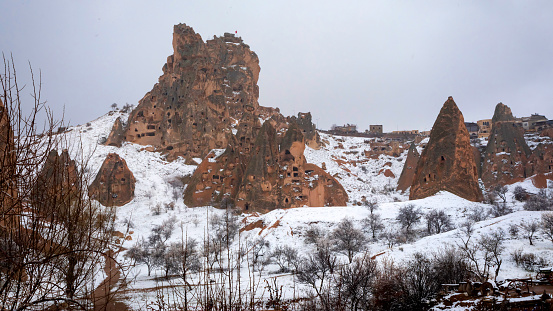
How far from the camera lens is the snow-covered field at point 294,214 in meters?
21.3

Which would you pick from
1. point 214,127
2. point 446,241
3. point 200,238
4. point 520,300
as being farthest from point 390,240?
point 214,127

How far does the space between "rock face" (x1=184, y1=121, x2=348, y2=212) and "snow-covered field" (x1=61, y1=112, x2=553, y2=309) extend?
300cm

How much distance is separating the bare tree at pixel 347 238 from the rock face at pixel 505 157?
34093 mm

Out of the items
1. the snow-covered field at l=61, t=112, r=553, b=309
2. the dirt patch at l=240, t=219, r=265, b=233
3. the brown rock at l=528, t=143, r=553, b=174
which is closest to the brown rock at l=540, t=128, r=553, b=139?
the brown rock at l=528, t=143, r=553, b=174

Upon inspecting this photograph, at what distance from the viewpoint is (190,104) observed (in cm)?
6053

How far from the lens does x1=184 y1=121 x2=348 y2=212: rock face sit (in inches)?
1722

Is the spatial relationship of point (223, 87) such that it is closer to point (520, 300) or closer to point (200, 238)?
point (200, 238)

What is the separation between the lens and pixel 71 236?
4.08 m

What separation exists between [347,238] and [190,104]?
4214 centimetres

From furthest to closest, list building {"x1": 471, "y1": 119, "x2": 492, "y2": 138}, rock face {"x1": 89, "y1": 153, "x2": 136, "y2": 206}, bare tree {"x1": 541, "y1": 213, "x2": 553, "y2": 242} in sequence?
building {"x1": 471, "y1": 119, "x2": 492, "y2": 138}
rock face {"x1": 89, "y1": 153, "x2": 136, "y2": 206}
bare tree {"x1": 541, "y1": 213, "x2": 553, "y2": 242}

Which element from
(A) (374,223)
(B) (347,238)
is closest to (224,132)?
(A) (374,223)

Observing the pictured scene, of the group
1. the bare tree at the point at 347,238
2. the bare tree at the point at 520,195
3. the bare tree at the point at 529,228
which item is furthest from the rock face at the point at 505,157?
the bare tree at the point at 347,238

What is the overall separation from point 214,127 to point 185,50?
18.5 metres

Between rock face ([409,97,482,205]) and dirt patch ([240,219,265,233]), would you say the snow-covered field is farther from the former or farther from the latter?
rock face ([409,97,482,205])
